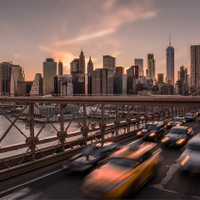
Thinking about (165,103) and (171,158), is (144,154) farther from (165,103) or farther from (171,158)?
(171,158)

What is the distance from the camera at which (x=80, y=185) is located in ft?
23.3

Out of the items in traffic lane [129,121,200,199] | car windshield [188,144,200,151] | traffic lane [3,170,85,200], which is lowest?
traffic lane [3,170,85,200]

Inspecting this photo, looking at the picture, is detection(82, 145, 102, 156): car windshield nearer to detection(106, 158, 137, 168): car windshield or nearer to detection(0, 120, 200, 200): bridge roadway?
detection(0, 120, 200, 200): bridge roadway

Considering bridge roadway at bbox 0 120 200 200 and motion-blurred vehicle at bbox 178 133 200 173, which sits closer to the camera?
bridge roadway at bbox 0 120 200 200

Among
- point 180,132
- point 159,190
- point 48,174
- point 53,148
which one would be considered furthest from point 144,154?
point 180,132

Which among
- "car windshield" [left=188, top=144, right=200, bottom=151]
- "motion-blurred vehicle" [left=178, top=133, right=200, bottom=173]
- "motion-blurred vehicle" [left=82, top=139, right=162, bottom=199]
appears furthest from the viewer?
"car windshield" [left=188, top=144, right=200, bottom=151]

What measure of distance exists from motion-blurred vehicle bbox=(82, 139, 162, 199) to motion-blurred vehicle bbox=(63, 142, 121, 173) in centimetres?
159

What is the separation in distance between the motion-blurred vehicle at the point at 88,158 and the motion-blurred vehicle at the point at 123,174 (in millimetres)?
1589

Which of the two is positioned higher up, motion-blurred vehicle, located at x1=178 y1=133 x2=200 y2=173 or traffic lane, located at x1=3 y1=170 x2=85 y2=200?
motion-blurred vehicle, located at x1=178 y1=133 x2=200 y2=173

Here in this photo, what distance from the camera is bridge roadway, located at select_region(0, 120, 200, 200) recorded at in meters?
6.05

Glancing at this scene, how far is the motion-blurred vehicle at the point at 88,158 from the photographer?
26.6 ft

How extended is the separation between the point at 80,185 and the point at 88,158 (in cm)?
155

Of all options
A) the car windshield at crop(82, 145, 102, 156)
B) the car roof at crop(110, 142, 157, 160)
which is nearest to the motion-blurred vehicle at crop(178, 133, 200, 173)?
the car roof at crop(110, 142, 157, 160)

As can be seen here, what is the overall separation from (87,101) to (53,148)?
12.3 feet
